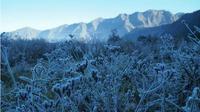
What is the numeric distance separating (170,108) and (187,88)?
47cm

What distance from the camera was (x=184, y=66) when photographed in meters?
4.20

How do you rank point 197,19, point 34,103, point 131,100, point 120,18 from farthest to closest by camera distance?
point 120,18 < point 197,19 < point 131,100 < point 34,103

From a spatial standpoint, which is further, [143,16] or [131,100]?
[143,16]

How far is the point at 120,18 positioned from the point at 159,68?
157m

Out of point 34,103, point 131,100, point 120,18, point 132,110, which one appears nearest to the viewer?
point 34,103

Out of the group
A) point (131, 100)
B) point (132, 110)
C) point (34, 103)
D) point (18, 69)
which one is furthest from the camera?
point (18, 69)

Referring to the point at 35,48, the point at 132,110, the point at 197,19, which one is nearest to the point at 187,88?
the point at 132,110

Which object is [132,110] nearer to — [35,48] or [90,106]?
[90,106]

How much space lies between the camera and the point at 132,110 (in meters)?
3.99

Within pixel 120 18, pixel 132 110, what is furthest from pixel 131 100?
pixel 120 18

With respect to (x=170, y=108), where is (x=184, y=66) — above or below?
above

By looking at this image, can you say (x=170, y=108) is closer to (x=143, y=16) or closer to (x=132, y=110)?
(x=132, y=110)

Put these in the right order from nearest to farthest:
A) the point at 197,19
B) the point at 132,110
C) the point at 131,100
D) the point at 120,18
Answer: the point at 132,110 → the point at 131,100 → the point at 197,19 → the point at 120,18

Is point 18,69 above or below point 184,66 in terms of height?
below
